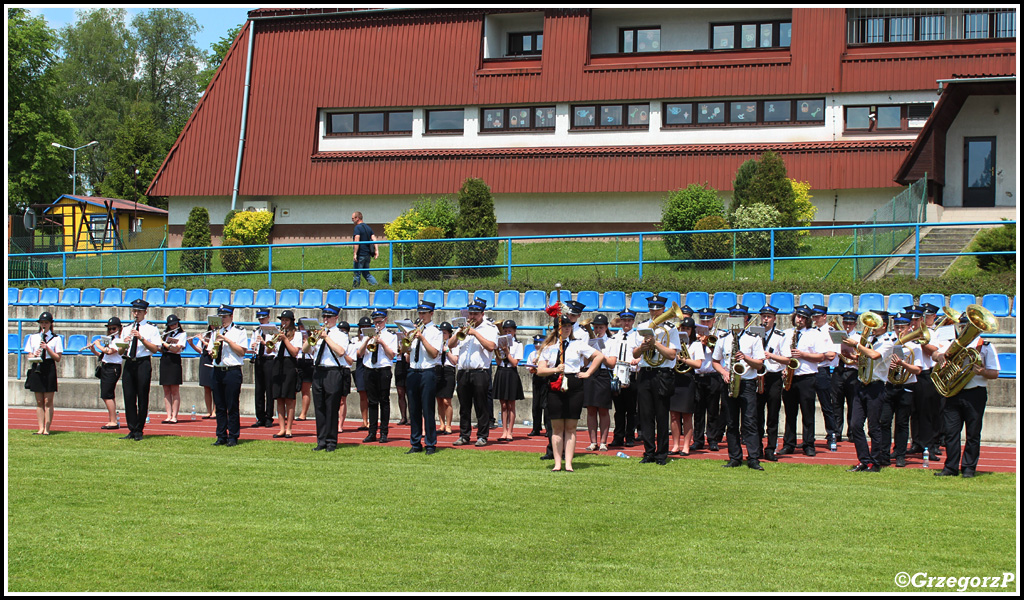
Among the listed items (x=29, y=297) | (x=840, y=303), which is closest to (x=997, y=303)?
(x=840, y=303)

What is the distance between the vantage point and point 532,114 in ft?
106

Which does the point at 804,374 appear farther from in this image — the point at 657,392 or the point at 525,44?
the point at 525,44

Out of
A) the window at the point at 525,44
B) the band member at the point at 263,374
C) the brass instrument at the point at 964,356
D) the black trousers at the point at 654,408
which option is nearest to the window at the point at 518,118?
the window at the point at 525,44

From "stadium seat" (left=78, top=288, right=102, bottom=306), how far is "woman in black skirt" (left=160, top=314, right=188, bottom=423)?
300 inches

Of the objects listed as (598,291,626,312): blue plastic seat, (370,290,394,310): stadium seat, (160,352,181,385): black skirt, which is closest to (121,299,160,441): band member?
(160,352,181,385): black skirt

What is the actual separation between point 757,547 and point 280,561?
3.72 meters

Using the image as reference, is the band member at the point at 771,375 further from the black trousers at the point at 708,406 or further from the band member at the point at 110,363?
the band member at the point at 110,363

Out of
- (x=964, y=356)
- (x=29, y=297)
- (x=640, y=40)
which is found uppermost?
(x=640, y=40)

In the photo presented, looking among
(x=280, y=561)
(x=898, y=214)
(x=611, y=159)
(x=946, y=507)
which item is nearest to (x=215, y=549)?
(x=280, y=561)

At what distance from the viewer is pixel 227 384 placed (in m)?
13.1

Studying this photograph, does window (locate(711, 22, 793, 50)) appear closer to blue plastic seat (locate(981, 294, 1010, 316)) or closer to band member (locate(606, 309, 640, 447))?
blue plastic seat (locate(981, 294, 1010, 316))

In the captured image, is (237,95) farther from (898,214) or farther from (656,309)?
(656,309)

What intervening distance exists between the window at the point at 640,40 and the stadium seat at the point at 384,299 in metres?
16.1

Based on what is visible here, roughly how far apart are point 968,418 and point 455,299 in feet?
35.9
